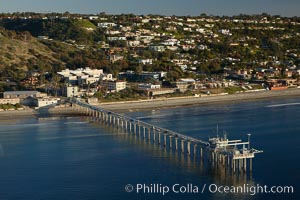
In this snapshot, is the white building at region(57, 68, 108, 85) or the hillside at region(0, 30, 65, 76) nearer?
the white building at region(57, 68, 108, 85)

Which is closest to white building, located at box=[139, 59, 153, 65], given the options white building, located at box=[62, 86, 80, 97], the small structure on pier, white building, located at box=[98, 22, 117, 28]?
white building, located at box=[62, 86, 80, 97]

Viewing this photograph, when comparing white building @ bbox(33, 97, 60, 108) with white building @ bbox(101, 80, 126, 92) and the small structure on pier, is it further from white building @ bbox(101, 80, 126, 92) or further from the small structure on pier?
the small structure on pier

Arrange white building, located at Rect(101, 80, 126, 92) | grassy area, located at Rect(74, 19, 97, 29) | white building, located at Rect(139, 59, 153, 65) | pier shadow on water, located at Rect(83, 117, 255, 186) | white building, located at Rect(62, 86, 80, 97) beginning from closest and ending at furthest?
pier shadow on water, located at Rect(83, 117, 255, 186) < white building, located at Rect(62, 86, 80, 97) < white building, located at Rect(101, 80, 126, 92) < white building, located at Rect(139, 59, 153, 65) < grassy area, located at Rect(74, 19, 97, 29)

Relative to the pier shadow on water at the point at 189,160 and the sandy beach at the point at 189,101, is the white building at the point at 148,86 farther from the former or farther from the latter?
the pier shadow on water at the point at 189,160

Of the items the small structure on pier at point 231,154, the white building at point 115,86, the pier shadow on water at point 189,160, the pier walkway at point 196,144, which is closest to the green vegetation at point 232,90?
the white building at point 115,86

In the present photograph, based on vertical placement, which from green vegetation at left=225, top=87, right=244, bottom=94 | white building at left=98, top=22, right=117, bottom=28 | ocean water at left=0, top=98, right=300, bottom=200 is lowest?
ocean water at left=0, top=98, right=300, bottom=200

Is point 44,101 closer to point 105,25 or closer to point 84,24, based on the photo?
point 84,24

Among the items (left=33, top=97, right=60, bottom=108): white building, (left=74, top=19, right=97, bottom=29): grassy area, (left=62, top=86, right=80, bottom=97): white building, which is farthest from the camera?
(left=74, top=19, right=97, bottom=29): grassy area

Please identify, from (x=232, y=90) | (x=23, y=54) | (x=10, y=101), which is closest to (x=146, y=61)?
(x=23, y=54)
